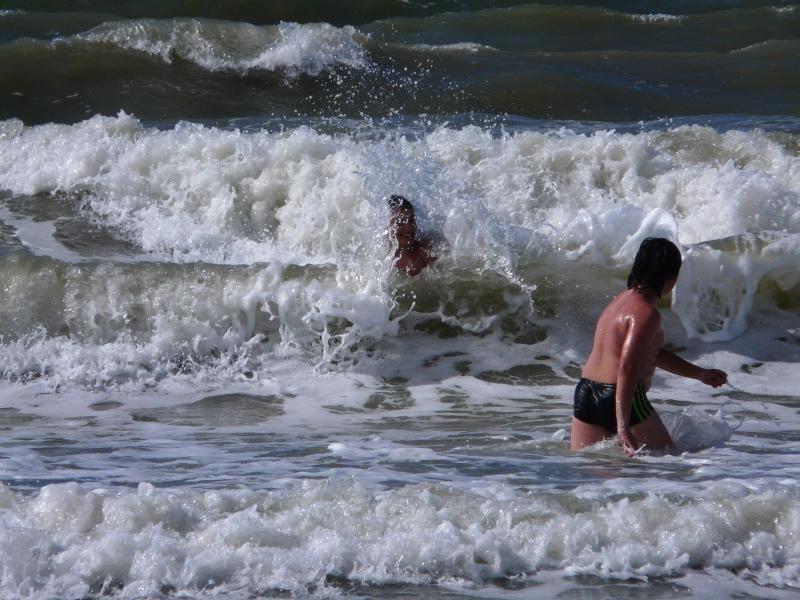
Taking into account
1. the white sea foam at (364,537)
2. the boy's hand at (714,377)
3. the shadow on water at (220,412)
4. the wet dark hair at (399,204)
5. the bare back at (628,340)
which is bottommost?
the shadow on water at (220,412)

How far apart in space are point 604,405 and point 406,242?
3.13 metres

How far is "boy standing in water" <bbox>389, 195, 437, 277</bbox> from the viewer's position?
823 cm

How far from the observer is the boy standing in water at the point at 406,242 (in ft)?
27.0

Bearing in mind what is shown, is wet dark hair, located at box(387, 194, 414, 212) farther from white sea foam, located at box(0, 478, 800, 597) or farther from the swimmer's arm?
white sea foam, located at box(0, 478, 800, 597)

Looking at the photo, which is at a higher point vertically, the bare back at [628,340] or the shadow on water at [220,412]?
the bare back at [628,340]

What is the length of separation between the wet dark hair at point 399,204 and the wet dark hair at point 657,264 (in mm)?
3112

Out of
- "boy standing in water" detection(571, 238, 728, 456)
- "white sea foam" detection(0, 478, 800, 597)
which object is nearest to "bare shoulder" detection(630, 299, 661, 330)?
"boy standing in water" detection(571, 238, 728, 456)

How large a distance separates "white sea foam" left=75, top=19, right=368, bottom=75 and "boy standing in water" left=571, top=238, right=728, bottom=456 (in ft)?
37.2

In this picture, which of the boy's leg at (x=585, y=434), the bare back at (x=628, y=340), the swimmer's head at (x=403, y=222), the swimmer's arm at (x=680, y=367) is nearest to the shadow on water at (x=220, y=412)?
the swimmer's head at (x=403, y=222)

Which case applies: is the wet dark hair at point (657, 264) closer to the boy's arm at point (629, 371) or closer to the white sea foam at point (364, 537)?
the boy's arm at point (629, 371)

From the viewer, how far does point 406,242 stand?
8.29m

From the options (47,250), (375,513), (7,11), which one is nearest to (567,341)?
(375,513)

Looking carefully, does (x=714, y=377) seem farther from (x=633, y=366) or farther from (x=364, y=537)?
(x=364, y=537)

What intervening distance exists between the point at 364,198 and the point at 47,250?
264 centimetres
